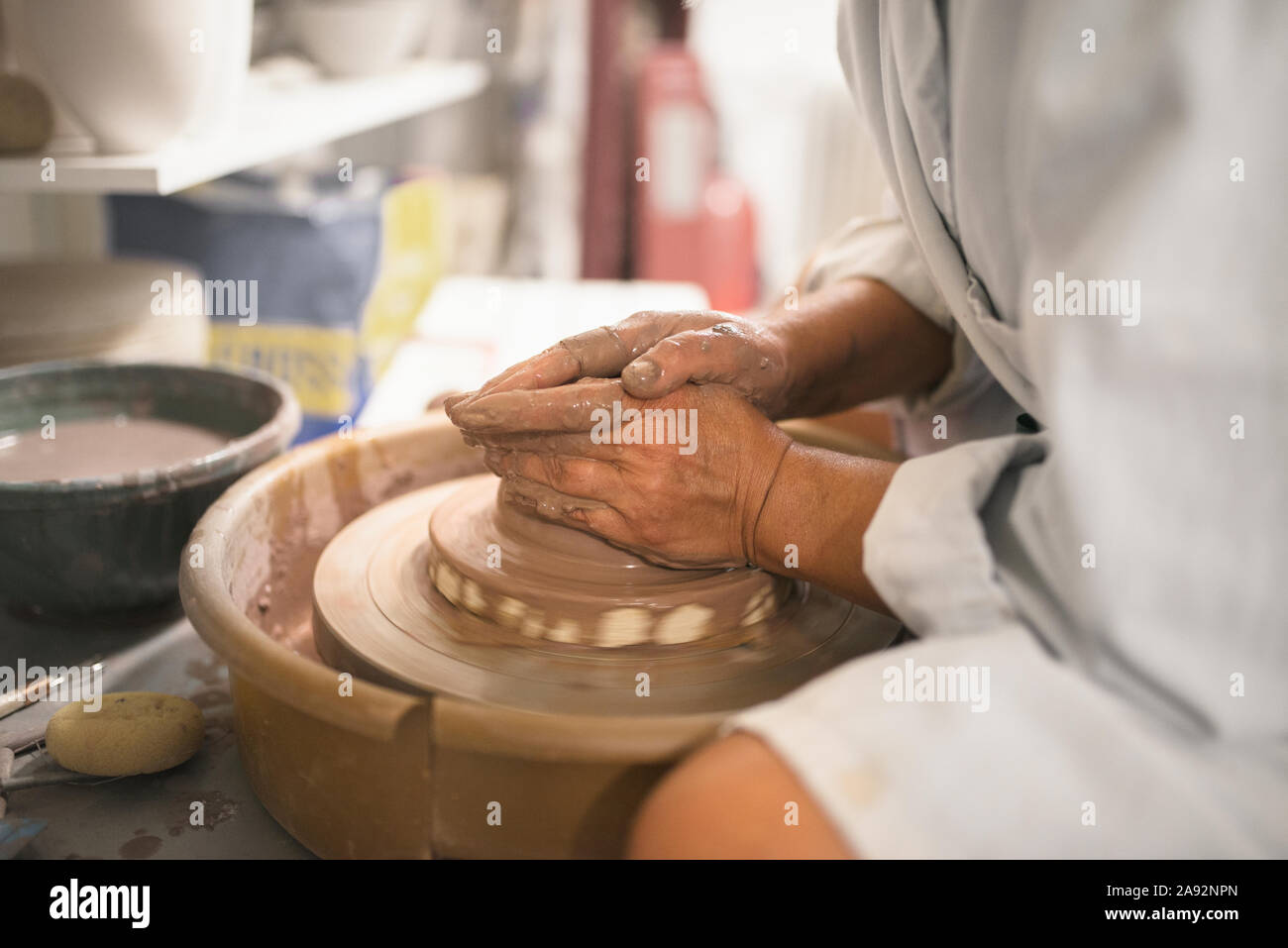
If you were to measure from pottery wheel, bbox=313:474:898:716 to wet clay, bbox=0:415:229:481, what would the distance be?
0.33 m

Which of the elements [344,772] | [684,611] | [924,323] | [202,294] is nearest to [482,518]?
[684,611]

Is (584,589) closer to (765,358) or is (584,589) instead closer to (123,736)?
(765,358)

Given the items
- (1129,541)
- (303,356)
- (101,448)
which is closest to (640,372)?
(1129,541)

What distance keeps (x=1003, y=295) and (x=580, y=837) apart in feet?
1.84

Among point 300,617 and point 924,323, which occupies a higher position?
point 924,323

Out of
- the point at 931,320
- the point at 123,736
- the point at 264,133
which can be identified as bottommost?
the point at 123,736

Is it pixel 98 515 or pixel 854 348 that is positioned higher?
pixel 854 348

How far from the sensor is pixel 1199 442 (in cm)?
66

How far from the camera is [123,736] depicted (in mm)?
910

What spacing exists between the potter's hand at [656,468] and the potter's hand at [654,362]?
2cm

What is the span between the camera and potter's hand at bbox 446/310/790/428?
91 cm

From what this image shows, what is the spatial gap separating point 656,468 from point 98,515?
0.59m
